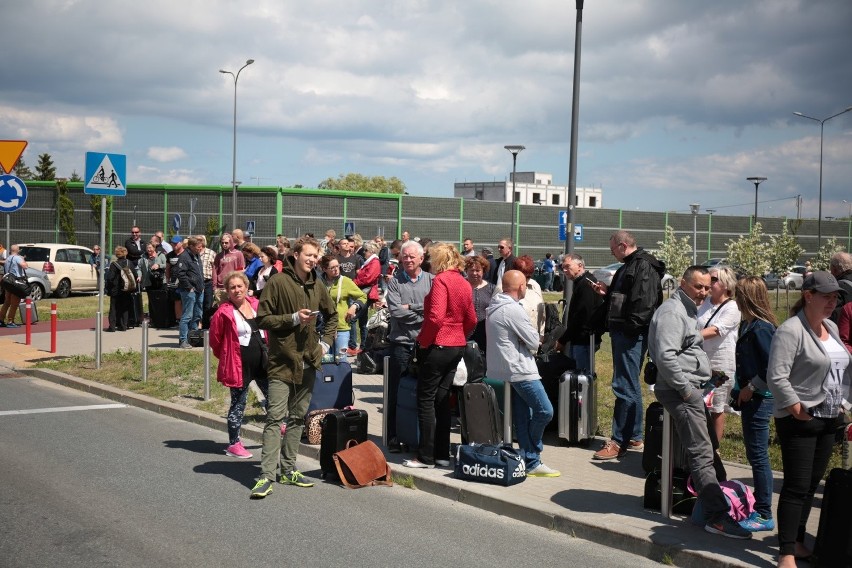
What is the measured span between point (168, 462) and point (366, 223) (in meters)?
38.6

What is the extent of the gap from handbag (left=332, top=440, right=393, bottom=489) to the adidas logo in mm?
748

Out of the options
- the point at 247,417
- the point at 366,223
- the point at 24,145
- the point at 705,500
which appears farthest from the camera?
the point at 366,223

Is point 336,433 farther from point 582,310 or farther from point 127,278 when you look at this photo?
point 127,278

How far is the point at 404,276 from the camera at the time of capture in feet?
31.3

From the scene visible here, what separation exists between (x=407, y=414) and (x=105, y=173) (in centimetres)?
790

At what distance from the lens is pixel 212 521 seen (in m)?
6.82

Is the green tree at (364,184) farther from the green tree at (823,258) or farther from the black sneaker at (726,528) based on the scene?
the black sneaker at (726,528)

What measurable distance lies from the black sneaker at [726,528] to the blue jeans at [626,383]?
2201mm

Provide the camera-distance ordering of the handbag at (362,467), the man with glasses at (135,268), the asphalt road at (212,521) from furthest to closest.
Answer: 1. the man with glasses at (135,268)
2. the handbag at (362,467)
3. the asphalt road at (212,521)

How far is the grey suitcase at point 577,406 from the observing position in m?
9.19

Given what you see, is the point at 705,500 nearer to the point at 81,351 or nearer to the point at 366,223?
the point at 81,351

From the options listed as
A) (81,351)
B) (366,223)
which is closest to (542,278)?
(366,223)

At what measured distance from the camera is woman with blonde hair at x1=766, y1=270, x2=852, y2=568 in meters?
5.65

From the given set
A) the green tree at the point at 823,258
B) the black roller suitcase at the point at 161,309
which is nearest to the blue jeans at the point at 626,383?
the black roller suitcase at the point at 161,309
